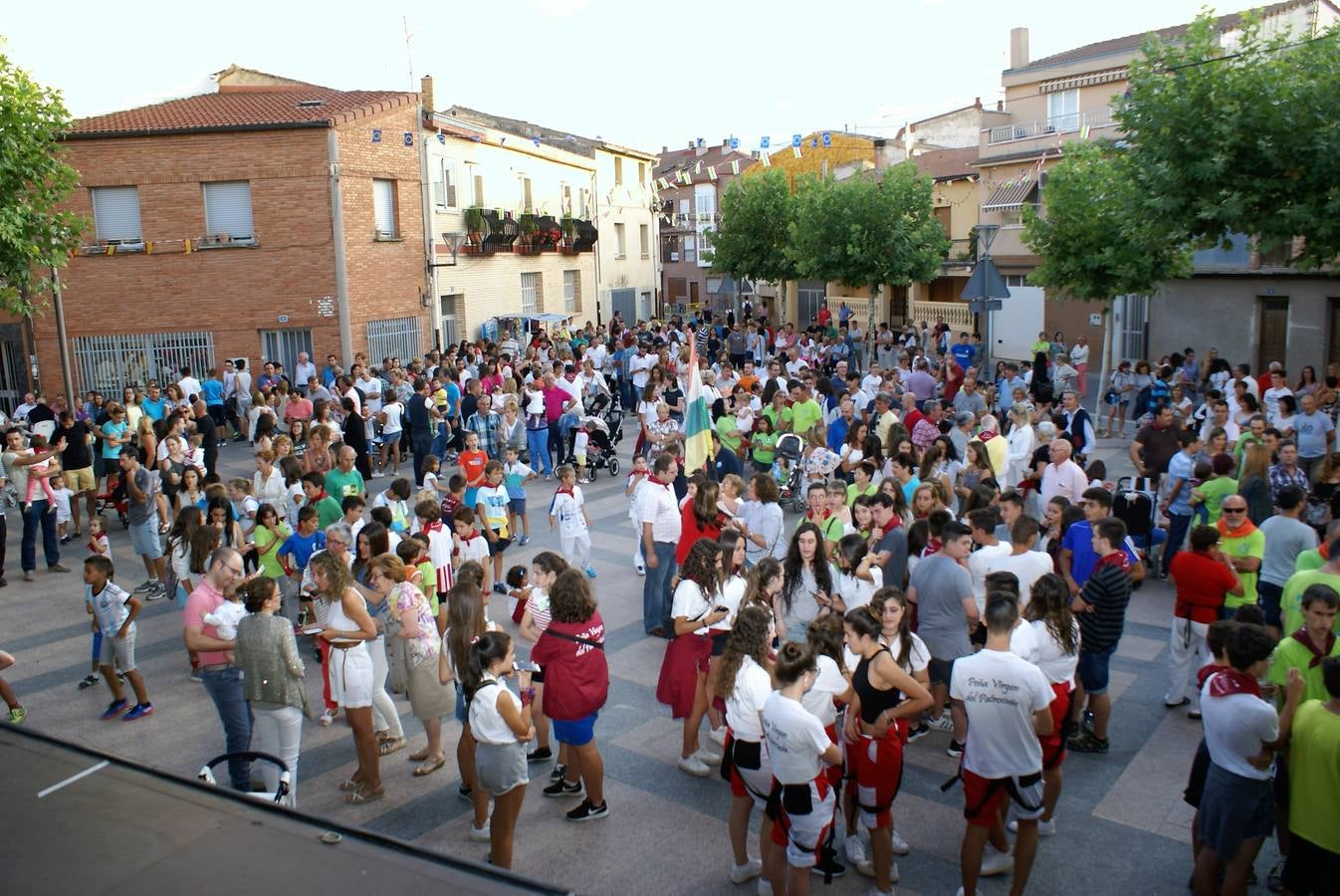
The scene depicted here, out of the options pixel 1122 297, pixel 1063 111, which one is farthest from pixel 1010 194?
pixel 1122 297

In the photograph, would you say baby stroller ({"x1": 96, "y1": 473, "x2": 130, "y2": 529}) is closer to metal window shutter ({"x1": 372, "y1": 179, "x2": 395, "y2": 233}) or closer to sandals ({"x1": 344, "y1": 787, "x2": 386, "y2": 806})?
sandals ({"x1": 344, "y1": 787, "x2": 386, "y2": 806})

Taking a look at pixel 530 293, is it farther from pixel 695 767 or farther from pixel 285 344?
pixel 695 767

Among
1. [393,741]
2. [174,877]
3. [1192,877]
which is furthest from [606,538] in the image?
[174,877]

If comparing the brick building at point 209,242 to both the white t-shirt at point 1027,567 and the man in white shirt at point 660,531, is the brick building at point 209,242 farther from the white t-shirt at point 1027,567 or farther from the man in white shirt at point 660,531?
the white t-shirt at point 1027,567

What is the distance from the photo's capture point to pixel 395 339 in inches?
990

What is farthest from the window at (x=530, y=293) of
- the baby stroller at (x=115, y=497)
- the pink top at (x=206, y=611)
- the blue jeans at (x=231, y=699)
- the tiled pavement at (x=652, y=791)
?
the blue jeans at (x=231, y=699)

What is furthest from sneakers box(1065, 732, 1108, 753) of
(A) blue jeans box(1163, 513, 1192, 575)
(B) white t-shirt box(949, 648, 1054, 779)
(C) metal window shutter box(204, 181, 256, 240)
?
(C) metal window shutter box(204, 181, 256, 240)

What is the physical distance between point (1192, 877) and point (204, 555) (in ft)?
23.4

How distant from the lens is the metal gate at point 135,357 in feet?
72.8

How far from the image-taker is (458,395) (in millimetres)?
17969

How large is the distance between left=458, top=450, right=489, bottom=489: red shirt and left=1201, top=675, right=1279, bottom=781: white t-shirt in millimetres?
7294

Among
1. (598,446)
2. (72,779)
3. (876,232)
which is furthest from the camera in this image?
(876,232)

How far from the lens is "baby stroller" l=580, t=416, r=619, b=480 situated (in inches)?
643

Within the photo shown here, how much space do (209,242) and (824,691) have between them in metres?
20.8
